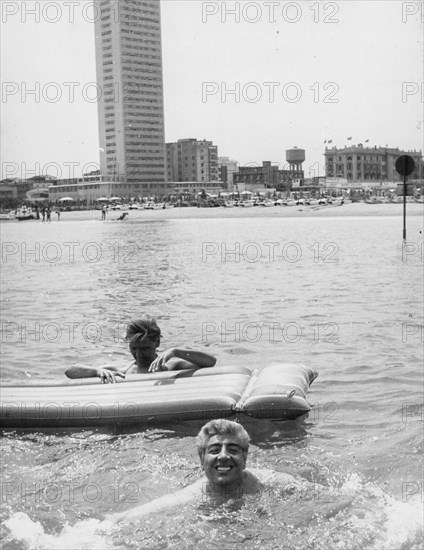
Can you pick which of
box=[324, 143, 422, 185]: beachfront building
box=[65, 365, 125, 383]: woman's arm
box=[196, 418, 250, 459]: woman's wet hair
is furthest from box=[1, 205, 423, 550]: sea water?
box=[324, 143, 422, 185]: beachfront building

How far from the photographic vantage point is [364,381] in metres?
8.56

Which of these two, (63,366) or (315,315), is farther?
(315,315)

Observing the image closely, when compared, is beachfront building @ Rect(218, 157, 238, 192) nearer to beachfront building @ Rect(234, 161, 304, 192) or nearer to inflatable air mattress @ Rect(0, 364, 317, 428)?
beachfront building @ Rect(234, 161, 304, 192)

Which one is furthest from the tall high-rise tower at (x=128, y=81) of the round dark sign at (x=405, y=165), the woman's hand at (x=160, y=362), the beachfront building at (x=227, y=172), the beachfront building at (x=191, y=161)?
the beachfront building at (x=227, y=172)

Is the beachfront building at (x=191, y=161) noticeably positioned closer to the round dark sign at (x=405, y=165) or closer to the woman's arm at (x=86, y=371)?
the round dark sign at (x=405, y=165)

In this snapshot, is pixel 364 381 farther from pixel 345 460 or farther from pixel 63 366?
pixel 63 366

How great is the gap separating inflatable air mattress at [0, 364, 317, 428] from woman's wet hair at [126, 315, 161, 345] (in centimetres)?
34

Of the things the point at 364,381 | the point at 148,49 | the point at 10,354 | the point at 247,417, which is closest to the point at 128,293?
the point at 10,354

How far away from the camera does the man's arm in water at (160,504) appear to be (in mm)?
4746

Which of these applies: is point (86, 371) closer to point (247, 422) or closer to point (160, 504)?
point (247, 422)

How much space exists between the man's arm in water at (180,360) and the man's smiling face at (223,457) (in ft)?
7.24

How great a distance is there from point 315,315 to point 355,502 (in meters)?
8.04

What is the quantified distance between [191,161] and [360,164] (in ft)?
96.2

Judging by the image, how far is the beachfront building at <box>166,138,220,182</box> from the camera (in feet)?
476
